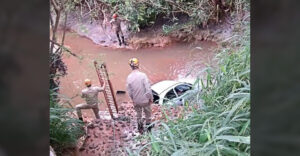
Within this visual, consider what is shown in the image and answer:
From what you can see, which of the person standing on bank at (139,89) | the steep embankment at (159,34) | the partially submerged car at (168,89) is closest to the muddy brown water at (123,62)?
the steep embankment at (159,34)

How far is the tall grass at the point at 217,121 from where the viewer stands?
8.01ft

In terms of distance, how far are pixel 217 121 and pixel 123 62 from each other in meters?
6.90

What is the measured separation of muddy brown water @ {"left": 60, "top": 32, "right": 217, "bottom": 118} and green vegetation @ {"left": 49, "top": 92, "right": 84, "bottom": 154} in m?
1.75

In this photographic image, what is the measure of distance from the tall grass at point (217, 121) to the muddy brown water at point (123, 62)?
3364mm

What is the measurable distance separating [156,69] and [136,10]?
55.8 inches

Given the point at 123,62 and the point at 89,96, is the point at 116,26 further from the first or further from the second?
the point at 89,96

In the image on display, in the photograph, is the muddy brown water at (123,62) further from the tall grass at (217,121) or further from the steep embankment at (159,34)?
the tall grass at (217,121)

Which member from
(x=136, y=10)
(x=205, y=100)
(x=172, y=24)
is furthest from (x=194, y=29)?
(x=205, y=100)

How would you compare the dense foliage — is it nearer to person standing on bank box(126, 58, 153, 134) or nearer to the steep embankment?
the steep embankment

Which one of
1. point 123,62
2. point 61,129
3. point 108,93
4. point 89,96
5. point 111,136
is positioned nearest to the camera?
point 61,129

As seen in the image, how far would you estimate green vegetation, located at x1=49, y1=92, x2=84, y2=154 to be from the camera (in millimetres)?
4156

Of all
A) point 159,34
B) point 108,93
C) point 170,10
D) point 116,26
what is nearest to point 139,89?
point 108,93

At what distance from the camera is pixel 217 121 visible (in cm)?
272

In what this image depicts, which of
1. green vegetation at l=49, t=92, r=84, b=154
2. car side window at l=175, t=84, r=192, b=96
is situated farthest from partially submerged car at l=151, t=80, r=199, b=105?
green vegetation at l=49, t=92, r=84, b=154
